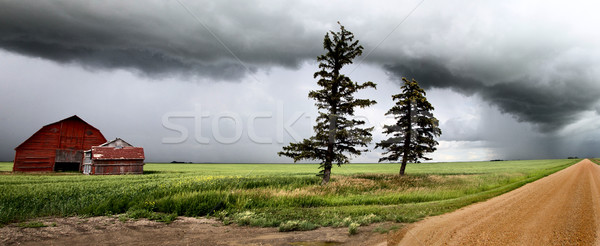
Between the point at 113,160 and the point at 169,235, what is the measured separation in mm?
40634

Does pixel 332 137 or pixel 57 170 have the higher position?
pixel 332 137

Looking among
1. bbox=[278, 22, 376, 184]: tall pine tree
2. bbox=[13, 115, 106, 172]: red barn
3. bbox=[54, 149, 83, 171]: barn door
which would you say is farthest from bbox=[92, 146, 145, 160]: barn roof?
bbox=[278, 22, 376, 184]: tall pine tree

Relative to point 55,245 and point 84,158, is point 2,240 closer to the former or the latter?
point 55,245

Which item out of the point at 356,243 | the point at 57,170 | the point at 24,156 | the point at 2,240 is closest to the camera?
the point at 356,243

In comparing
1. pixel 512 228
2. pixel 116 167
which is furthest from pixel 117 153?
pixel 512 228

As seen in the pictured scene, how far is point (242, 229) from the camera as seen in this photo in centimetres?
857

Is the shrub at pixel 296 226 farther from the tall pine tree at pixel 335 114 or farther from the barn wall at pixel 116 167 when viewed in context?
the barn wall at pixel 116 167

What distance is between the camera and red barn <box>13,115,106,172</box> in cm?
4257

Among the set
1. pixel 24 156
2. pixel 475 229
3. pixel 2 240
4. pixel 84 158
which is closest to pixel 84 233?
pixel 2 240

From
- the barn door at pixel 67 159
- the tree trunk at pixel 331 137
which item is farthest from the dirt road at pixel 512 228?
the barn door at pixel 67 159

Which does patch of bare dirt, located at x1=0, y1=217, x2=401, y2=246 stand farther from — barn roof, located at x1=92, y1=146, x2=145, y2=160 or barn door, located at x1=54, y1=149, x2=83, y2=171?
barn door, located at x1=54, y1=149, x2=83, y2=171

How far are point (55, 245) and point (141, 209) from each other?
4.42m

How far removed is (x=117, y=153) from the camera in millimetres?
41312

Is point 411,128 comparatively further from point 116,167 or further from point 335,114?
point 116,167
